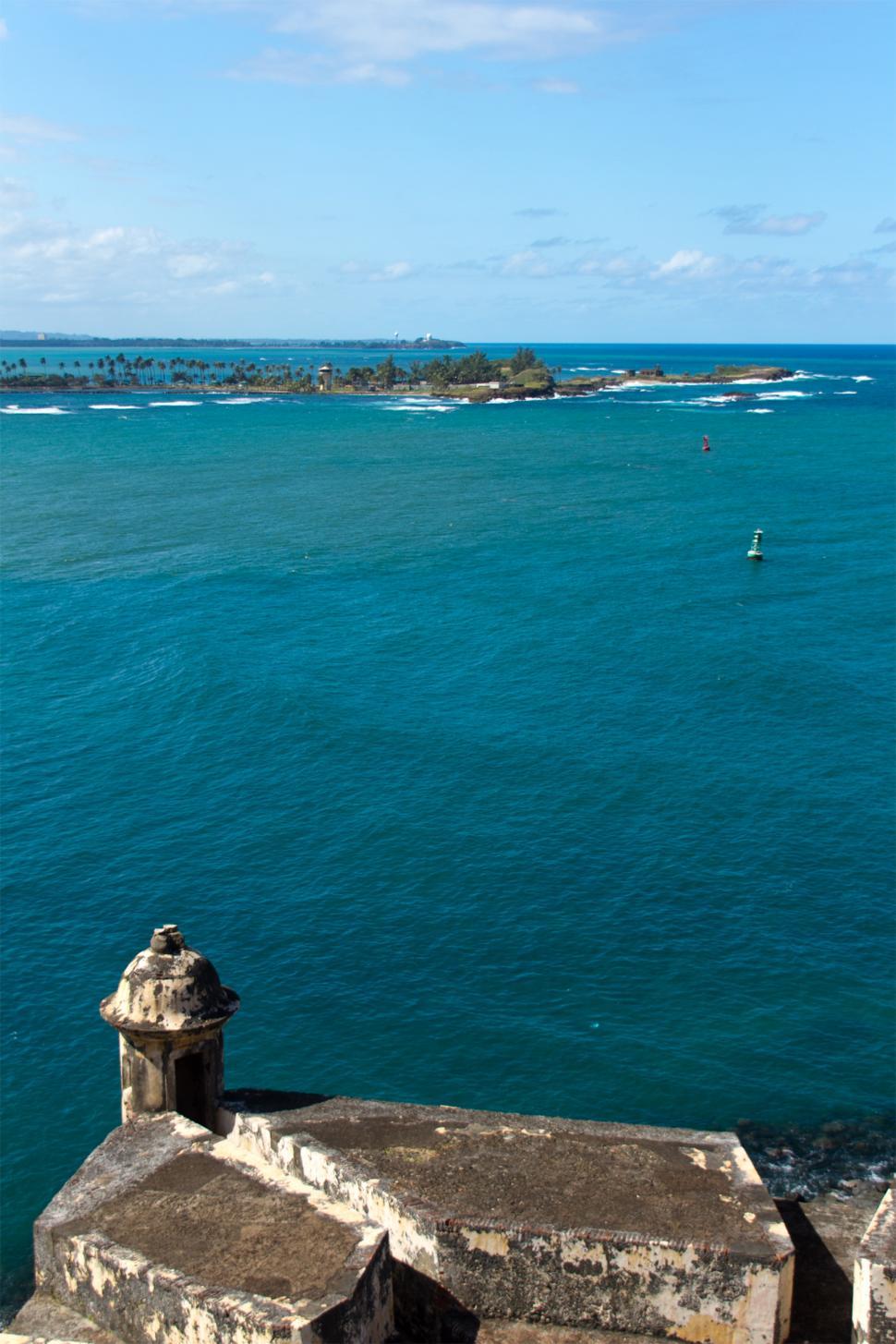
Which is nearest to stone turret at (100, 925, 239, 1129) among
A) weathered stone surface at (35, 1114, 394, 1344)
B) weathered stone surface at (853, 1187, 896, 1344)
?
weathered stone surface at (35, 1114, 394, 1344)

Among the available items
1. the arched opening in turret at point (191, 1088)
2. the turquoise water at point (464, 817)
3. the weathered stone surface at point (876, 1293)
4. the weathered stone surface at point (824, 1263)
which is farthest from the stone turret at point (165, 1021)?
the turquoise water at point (464, 817)

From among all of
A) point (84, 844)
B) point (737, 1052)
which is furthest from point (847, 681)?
point (84, 844)

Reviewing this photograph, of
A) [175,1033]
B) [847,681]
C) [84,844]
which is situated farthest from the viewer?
[847,681]

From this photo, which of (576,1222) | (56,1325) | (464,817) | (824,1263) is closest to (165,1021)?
(56,1325)

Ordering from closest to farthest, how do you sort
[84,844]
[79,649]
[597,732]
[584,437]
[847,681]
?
1. [84,844]
2. [597,732]
3. [847,681]
4. [79,649]
5. [584,437]

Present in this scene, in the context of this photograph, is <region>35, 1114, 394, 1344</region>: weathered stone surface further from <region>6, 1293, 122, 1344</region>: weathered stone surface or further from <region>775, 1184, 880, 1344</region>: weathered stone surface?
<region>775, 1184, 880, 1344</region>: weathered stone surface

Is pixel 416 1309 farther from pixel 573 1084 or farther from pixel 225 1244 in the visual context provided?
pixel 573 1084
